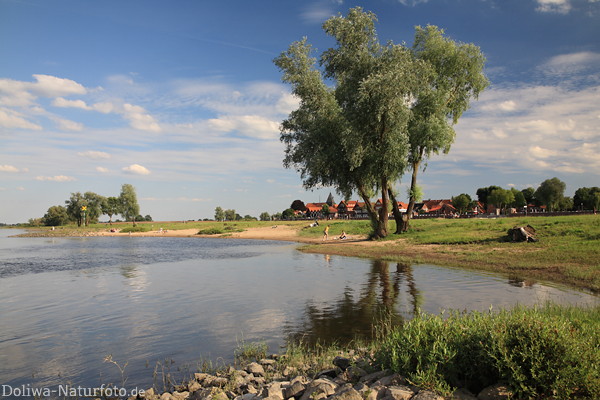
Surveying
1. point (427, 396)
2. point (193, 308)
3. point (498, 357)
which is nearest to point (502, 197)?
point (193, 308)

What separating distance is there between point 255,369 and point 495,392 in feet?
16.2

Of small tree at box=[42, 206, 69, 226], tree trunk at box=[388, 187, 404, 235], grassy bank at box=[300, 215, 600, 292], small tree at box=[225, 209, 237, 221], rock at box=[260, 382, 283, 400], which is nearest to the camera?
rock at box=[260, 382, 283, 400]

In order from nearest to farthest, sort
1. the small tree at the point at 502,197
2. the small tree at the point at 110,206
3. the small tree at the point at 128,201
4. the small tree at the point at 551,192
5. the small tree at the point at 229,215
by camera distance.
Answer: the small tree at the point at 551,192 < the small tree at the point at 502,197 < the small tree at the point at 128,201 < the small tree at the point at 110,206 < the small tree at the point at 229,215

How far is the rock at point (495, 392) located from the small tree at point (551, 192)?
132m

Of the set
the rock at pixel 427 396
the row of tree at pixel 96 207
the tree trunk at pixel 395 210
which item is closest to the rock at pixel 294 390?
the rock at pixel 427 396

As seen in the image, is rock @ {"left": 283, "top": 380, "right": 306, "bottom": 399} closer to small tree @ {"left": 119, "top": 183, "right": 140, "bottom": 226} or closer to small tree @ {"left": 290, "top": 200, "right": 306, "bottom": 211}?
small tree @ {"left": 119, "top": 183, "right": 140, "bottom": 226}

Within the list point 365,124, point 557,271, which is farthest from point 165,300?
point 365,124

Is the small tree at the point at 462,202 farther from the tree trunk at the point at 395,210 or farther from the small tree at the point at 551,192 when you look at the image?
the tree trunk at the point at 395,210

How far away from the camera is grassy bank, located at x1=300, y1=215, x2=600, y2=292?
20.5m

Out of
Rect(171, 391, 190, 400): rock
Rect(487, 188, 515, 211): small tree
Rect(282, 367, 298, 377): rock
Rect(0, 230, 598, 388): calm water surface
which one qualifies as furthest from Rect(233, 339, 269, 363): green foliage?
Rect(487, 188, 515, 211): small tree

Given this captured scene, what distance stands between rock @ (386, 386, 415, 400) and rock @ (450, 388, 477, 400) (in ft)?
2.13

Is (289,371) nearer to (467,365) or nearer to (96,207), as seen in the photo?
(467,365)

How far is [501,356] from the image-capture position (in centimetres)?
627

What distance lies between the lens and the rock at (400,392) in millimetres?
6019
